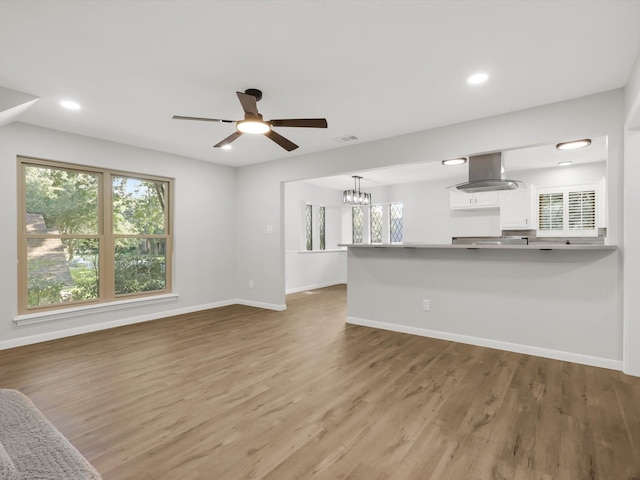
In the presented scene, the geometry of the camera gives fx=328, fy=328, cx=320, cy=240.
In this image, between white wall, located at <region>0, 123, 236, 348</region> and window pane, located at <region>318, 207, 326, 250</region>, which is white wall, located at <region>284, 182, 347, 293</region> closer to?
window pane, located at <region>318, 207, 326, 250</region>

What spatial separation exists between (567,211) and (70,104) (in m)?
7.65

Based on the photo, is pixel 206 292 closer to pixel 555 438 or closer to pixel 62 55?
pixel 62 55

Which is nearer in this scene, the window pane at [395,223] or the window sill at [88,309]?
the window sill at [88,309]

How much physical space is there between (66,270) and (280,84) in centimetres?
363

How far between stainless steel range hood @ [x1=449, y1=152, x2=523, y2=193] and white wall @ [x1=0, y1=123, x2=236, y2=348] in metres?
4.05

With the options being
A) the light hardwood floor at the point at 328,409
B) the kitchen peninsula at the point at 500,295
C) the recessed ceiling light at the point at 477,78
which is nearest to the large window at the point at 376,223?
the kitchen peninsula at the point at 500,295

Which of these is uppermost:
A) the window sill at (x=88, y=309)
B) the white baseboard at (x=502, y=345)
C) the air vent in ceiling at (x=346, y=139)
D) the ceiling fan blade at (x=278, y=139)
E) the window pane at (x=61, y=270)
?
the air vent in ceiling at (x=346, y=139)

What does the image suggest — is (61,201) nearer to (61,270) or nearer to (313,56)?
(61,270)

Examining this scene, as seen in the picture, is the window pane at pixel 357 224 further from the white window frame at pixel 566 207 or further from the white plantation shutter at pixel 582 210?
the white plantation shutter at pixel 582 210

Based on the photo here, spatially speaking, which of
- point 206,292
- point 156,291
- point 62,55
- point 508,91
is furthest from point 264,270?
point 508,91

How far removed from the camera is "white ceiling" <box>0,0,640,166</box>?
1978 millimetres

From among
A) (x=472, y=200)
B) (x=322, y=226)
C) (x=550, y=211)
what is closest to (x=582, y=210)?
(x=550, y=211)

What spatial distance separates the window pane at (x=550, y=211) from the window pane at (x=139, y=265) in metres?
6.86

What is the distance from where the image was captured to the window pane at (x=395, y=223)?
8.16 meters
